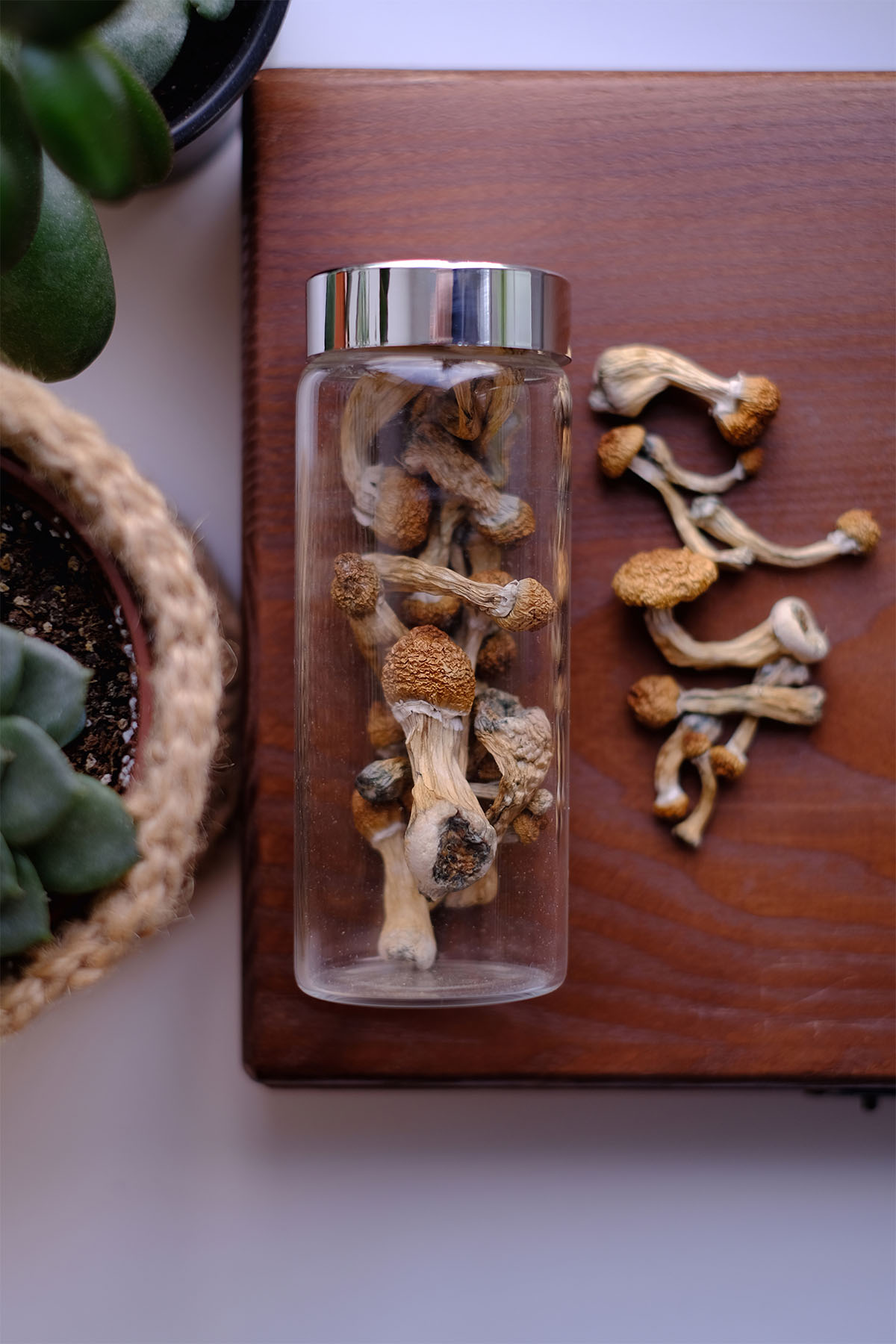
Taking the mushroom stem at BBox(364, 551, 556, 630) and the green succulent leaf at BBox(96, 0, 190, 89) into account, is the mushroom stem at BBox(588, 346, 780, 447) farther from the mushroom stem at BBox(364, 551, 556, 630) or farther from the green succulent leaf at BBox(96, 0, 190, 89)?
the green succulent leaf at BBox(96, 0, 190, 89)

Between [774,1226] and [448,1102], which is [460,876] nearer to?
[448,1102]

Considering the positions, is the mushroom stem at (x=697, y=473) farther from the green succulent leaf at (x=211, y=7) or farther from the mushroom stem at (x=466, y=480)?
the green succulent leaf at (x=211, y=7)

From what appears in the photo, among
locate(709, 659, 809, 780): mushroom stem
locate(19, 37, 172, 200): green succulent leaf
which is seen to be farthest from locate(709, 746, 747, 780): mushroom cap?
locate(19, 37, 172, 200): green succulent leaf

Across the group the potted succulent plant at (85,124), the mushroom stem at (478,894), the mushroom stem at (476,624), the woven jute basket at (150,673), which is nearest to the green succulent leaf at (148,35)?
the potted succulent plant at (85,124)

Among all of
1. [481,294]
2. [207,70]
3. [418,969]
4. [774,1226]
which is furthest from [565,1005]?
[207,70]

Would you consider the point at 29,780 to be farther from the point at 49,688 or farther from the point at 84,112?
the point at 84,112

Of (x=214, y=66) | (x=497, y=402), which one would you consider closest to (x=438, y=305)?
(x=497, y=402)
